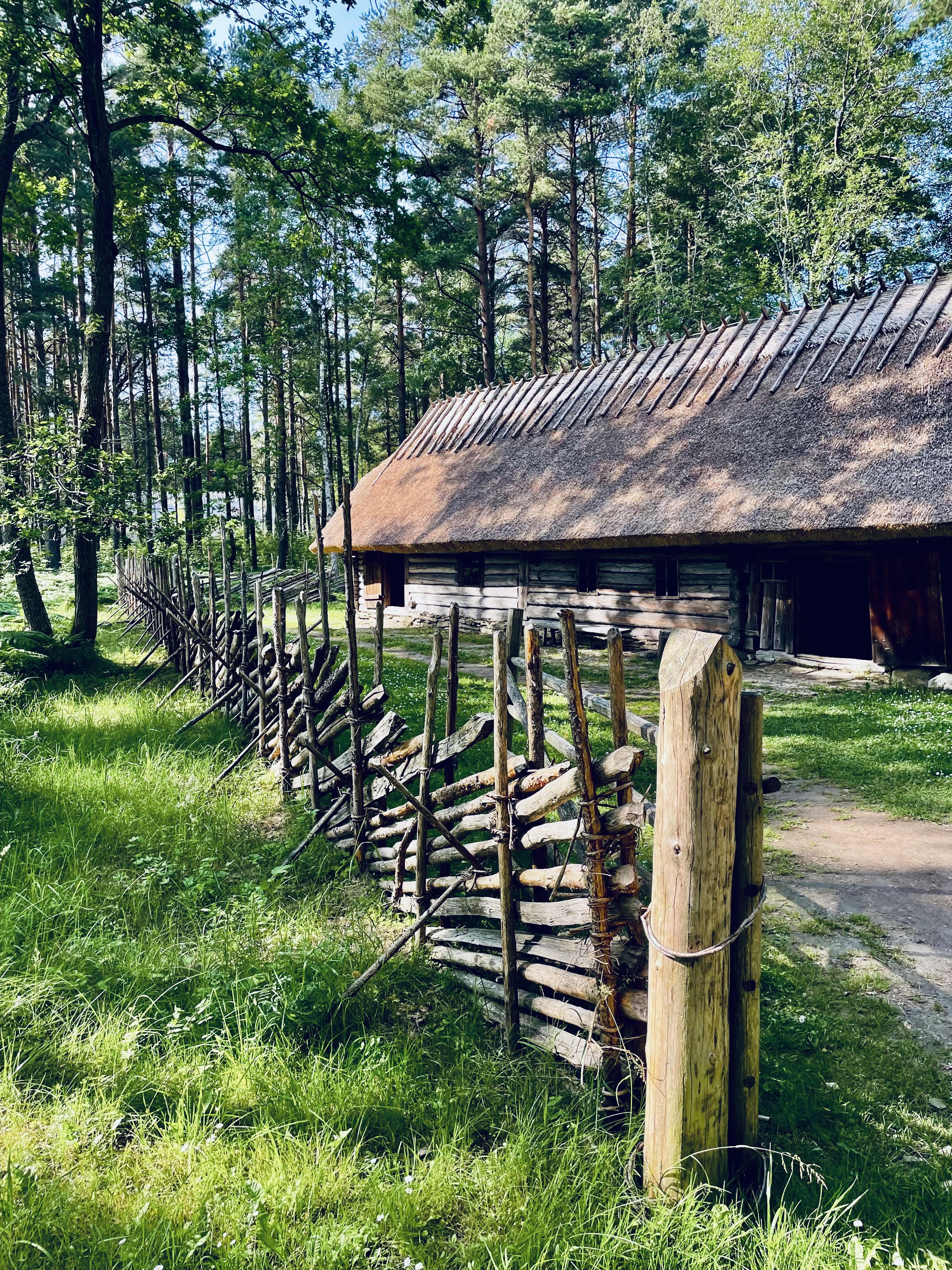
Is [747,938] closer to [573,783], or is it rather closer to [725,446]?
[573,783]

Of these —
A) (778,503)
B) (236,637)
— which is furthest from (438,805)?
(778,503)

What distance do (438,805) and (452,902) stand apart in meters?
0.48

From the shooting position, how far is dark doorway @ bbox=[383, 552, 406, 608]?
18609 mm

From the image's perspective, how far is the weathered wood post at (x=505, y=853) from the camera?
290 centimetres

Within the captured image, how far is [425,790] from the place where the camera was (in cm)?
350

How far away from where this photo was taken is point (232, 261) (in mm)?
28500

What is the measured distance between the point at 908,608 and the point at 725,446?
3.60 metres

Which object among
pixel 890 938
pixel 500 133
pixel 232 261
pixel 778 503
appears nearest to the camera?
pixel 890 938

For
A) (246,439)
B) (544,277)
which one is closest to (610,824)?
(544,277)

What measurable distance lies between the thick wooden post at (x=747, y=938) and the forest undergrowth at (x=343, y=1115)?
0.63ft

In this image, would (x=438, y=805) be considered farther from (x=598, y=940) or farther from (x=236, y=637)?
(x=236, y=637)

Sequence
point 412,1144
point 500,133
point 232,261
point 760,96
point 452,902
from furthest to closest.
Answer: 1. point 232,261
2. point 500,133
3. point 760,96
4. point 452,902
5. point 412,1144

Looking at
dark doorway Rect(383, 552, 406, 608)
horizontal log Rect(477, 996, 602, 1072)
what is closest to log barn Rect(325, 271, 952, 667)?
dark doorway Rect(383, 552, 406, 608)

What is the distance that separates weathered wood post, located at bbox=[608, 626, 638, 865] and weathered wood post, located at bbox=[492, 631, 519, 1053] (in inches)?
18.6
